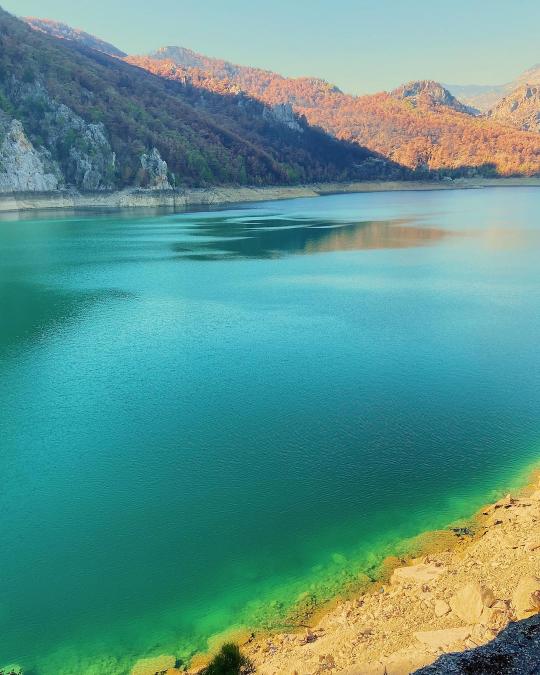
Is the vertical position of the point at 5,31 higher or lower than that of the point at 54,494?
higher

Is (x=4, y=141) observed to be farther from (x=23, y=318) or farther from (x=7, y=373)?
(x=7, y=373)

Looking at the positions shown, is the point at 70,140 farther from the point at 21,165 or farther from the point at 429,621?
the point at 429,621

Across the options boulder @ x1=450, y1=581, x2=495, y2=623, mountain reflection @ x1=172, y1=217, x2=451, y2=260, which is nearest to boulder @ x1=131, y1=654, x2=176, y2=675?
boulder @ x1=450, y1=581, x2=495, y2=623

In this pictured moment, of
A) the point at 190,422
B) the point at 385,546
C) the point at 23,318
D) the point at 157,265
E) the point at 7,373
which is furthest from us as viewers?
the point at 157,265

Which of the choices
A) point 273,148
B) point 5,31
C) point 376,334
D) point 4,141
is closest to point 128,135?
point 4,141

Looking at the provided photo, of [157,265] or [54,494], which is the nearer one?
[54,494]

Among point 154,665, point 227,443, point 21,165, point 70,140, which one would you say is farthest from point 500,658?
point 70,140
